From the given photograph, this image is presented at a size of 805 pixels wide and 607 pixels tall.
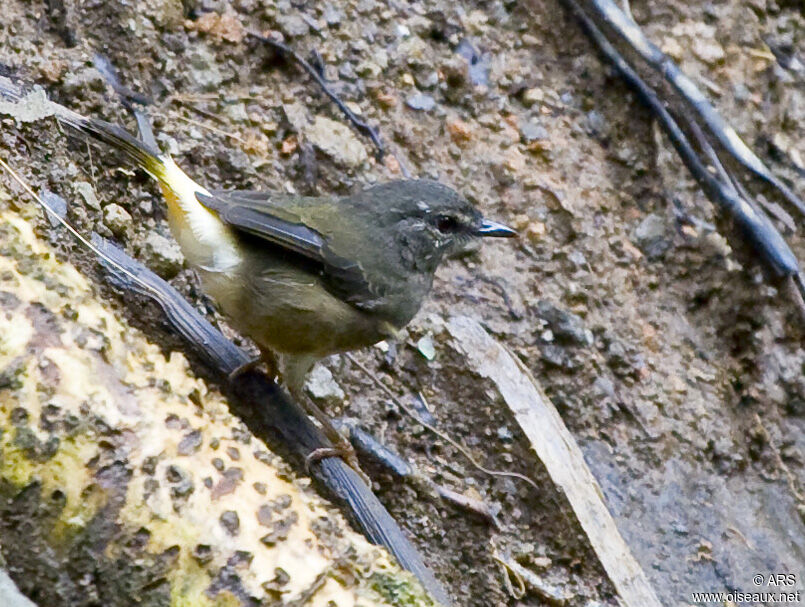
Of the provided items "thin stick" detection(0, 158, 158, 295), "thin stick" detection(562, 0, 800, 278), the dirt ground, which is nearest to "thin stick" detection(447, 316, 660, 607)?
the dirt ground

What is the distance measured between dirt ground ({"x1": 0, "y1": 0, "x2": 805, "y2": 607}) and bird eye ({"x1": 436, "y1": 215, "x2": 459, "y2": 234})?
630 mm

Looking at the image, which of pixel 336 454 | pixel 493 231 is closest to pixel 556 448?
pixel 493 231

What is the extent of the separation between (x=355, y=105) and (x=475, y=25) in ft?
A: 3.50

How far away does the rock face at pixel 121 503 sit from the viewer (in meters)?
2.28

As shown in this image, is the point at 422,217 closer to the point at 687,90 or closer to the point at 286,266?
the point at 286,266

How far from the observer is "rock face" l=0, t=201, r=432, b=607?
228cm

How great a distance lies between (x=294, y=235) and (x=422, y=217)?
0.65 metres

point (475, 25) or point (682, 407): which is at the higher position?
point (475, 25)

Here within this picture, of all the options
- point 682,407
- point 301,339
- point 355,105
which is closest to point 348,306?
point 301,339

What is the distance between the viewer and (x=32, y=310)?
243 cm

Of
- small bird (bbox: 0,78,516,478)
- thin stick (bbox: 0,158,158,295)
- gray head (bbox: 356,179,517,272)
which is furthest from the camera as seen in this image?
gray head (bbox: 356,179,517,272)

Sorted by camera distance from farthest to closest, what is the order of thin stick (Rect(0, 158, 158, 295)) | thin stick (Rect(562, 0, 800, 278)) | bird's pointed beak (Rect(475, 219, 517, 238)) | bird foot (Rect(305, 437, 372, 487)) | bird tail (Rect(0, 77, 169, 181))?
thin stick (Rect(562, 0, 800, 278))
bird's pointed beak (Rect(475, 219, 517, 238))
bird tail (Rect(0, 77, 169, 181))
bird foot (Rect(305, 437, 372, 487))
thin stick (Rect(0, 158, 158, 295))

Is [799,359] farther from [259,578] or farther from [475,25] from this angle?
[259,578]

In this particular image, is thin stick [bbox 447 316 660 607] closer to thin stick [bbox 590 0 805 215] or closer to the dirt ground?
the dirt ground
